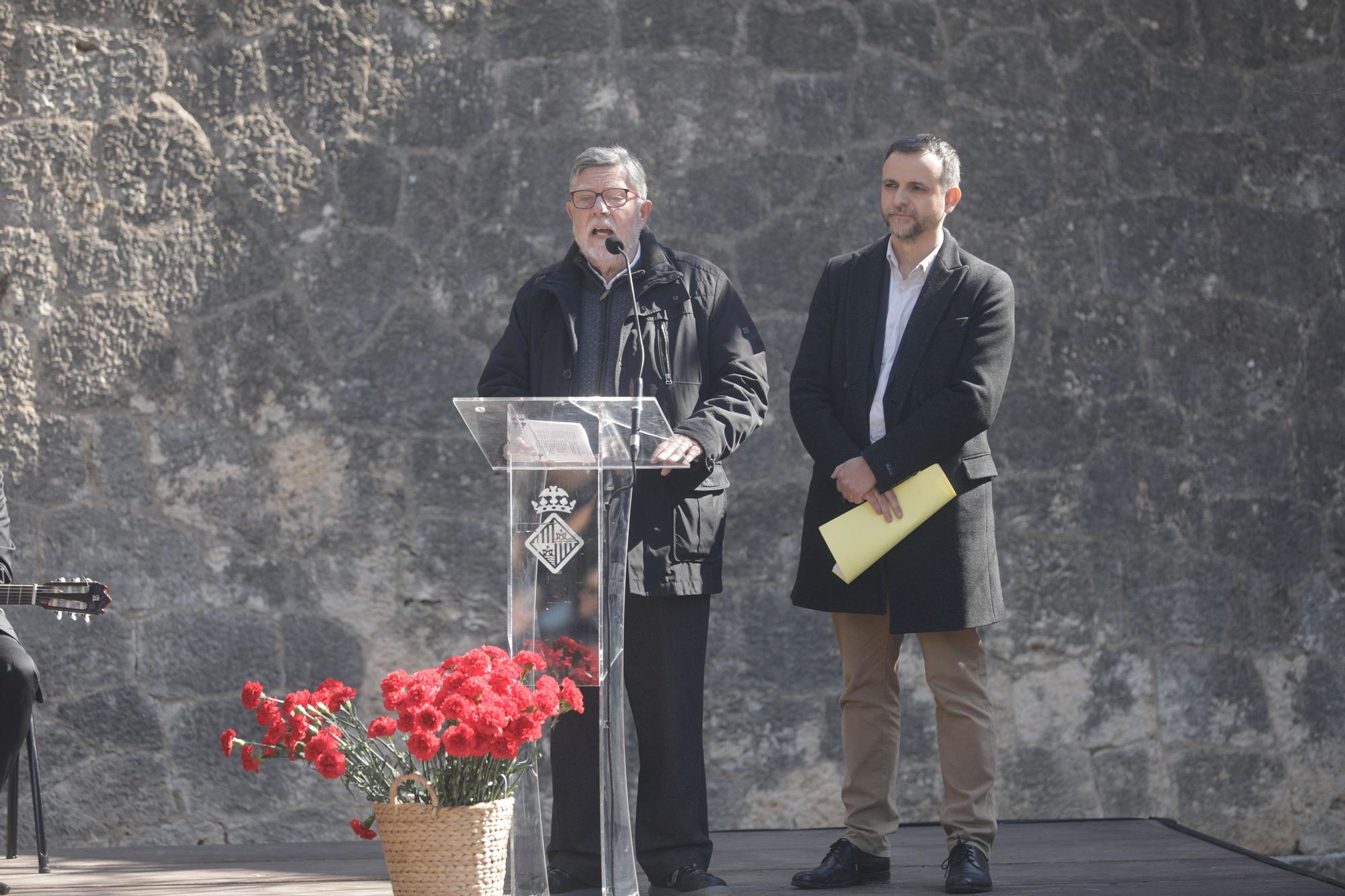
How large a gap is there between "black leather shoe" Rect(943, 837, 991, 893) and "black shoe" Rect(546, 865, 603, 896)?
2.41ft

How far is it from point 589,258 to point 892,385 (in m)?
0.71

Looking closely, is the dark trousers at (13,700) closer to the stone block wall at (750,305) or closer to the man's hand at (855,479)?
the stone block wall at (750,305)

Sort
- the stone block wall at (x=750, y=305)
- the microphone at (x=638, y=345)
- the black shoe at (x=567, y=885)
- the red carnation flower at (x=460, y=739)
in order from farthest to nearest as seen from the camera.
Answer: the stone block wall at (x=750, y=305), the black shoe at (x=567, y=885), the microphone at (x=638, y=345), the red carnation flower at (x=460, y=739)

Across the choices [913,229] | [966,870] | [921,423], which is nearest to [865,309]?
[913,229]

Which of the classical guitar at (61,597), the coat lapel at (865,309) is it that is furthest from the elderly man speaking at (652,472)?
the classical guitar at (61,597)

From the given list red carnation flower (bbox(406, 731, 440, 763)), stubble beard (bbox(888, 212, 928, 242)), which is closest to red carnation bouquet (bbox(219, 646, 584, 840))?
red carnation flower (bbox(406, 731, 440, 763))

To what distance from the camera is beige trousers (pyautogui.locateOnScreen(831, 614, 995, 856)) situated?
2986 millimetres

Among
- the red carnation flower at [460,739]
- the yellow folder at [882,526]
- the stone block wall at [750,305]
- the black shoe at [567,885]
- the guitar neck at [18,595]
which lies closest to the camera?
the red carnation flower at [460,739]

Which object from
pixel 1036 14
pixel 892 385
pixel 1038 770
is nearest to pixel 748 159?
pixel 1036 14

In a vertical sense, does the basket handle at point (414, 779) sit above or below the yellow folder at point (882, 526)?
below

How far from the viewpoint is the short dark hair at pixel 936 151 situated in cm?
302

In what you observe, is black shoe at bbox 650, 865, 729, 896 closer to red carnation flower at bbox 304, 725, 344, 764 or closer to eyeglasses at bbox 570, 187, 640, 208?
red carnation flower at bbox 304, 725, 344, 764

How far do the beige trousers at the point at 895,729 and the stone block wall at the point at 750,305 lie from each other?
39.1 inches

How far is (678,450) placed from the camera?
2.64 metres
